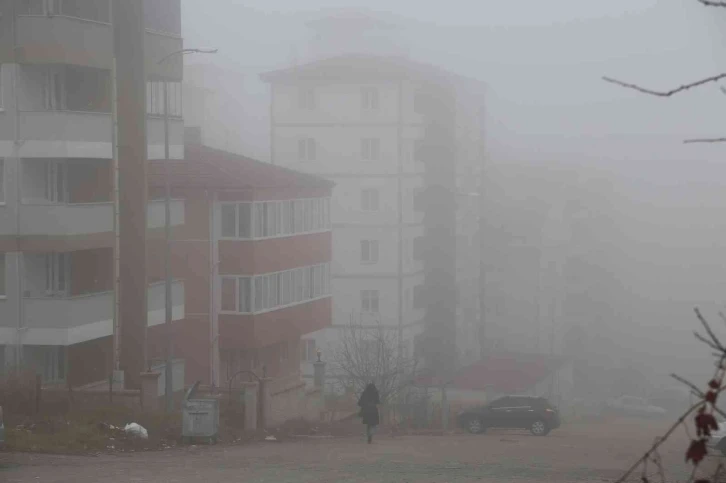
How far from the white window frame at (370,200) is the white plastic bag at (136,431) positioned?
1671 inches

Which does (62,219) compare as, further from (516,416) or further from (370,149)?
(370,149)

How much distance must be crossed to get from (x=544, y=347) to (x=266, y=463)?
58.1 meters

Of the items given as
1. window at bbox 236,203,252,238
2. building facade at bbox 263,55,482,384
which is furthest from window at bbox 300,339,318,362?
window at bbox 236,203,252,238

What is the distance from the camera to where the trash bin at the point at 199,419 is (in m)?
26.3

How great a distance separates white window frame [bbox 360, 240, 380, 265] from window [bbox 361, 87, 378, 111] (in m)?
7.50

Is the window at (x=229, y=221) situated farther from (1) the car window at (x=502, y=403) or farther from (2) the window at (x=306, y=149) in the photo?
(2) the window at (x=306, y=149)

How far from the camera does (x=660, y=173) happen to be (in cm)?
9794

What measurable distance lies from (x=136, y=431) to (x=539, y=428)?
14.8m

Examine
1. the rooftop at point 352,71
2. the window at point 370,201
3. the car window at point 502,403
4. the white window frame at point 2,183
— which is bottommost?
the car window at point 502,403

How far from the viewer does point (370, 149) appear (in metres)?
68.2

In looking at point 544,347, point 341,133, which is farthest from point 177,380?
point 544,347

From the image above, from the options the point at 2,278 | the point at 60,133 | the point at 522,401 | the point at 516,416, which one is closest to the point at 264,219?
the point at 522,401

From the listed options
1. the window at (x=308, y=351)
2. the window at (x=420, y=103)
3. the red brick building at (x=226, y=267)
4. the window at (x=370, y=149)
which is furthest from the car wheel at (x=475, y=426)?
the window at (x=420, y=103)

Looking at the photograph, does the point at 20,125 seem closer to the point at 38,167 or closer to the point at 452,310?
the point at 38,167
